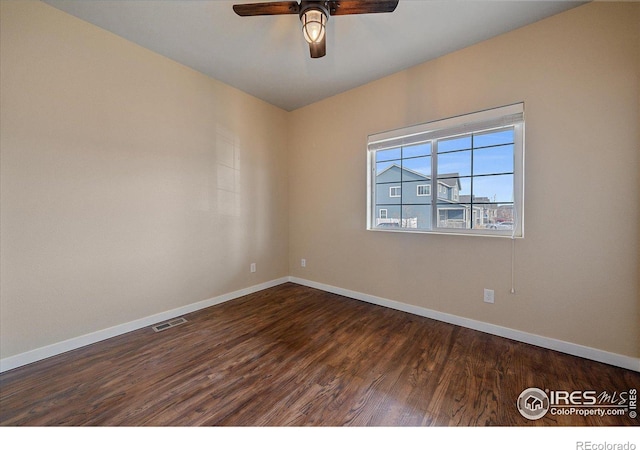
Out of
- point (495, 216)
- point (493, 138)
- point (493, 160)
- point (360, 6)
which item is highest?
point (360, 6)

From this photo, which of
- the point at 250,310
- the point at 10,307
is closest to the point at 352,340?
the point at 250,310

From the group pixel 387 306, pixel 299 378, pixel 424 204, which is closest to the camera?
pixel 299 378

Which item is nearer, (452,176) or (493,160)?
(493,160)

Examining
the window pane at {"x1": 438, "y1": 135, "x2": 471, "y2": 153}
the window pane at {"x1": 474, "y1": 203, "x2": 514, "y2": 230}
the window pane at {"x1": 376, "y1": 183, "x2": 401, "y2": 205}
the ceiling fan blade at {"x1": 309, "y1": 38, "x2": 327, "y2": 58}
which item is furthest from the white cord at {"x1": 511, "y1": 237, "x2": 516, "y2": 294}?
the ceiling fan blade at {"x1": 309, "y1": 38, "x2": 327, "y2": 58}

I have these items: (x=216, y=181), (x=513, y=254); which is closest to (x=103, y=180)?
(x=216, y=181)

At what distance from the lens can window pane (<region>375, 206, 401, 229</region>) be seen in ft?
9.66

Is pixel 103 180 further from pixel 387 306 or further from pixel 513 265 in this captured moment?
pixel 513 265

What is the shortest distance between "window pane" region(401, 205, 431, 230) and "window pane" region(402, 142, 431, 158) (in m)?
0.58

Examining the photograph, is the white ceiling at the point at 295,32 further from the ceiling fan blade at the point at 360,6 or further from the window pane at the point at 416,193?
the window pane at the point at 416,193

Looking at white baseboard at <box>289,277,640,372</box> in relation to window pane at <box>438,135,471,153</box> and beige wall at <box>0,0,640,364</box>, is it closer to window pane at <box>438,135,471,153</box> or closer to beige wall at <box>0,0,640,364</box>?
beige wall at <box>0,0,640,364</box>

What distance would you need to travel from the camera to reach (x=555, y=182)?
1981 millimetres

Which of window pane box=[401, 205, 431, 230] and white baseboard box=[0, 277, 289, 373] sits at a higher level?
window pane box=[401, 205, 431, 230]

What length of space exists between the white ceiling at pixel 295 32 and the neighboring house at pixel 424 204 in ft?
3.90

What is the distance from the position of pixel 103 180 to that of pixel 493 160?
11.5 ft
